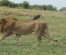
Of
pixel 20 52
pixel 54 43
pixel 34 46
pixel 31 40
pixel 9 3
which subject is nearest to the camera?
pixel 20 52

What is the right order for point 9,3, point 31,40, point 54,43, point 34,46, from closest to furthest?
point 34,46 < point 54,43 < point 31,40 < point 9,3

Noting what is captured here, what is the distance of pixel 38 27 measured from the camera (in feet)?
38.2

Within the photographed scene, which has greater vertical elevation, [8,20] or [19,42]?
[8,20]

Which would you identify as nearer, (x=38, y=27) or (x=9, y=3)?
(x=38, y=27)

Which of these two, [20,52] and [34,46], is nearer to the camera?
[20,52]

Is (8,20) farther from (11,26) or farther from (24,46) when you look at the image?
(24,46)

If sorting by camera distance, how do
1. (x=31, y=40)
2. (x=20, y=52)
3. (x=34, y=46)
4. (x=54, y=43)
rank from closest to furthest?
(x=20, y=52)
(x=34, y=46)
(x=54, y=43)
(x=31, y=40)

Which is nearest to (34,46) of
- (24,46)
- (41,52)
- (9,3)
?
(24,46)

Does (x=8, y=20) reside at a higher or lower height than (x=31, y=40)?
higher

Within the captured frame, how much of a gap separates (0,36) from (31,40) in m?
1.80

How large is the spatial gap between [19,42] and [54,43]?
1305mm

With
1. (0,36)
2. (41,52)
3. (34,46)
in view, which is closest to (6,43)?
(0,36)

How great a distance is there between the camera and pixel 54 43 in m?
12.1

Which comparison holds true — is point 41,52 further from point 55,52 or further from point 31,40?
point 31,40
